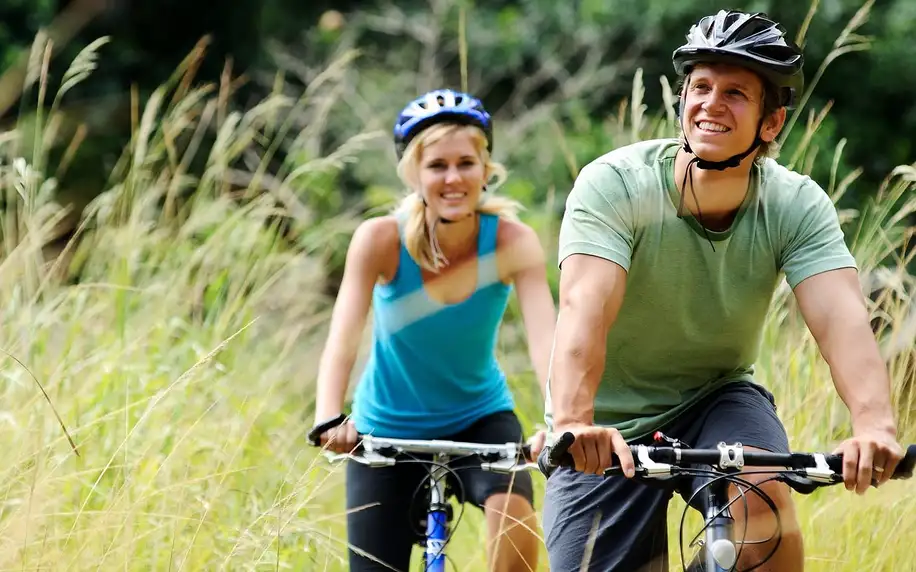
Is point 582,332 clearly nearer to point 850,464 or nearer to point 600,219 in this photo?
point 600,219

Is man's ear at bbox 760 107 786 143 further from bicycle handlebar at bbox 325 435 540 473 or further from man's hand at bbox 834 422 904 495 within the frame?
bicycle handlebar at bbox 325 435 540 473

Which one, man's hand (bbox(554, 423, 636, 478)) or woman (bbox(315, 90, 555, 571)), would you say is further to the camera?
woman (bbox(315, 90, 555, 571))

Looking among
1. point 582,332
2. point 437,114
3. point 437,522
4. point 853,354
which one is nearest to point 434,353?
point 437,522

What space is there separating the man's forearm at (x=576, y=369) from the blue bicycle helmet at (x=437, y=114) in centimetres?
158

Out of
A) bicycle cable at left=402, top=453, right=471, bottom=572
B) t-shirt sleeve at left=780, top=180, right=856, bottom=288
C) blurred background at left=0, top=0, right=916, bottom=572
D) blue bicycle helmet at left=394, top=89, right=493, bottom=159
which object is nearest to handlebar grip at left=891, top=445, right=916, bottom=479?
t-shirt sleeve at left=780, top=180, right=856, bottom=288

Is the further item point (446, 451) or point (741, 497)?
point (446, 451)

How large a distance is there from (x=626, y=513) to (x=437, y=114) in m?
1.72

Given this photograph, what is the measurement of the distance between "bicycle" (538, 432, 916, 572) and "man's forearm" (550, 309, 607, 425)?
0.13 meters

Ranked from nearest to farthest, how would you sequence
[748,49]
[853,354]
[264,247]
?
[853,354]
[748,49]
[264,247]

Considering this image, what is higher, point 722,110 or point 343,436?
point 722,110

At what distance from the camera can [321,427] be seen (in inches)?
144

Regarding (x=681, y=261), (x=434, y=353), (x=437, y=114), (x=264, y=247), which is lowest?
(x=434, y=353)

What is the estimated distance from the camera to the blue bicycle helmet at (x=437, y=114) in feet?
14.5

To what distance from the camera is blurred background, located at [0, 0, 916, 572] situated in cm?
375
